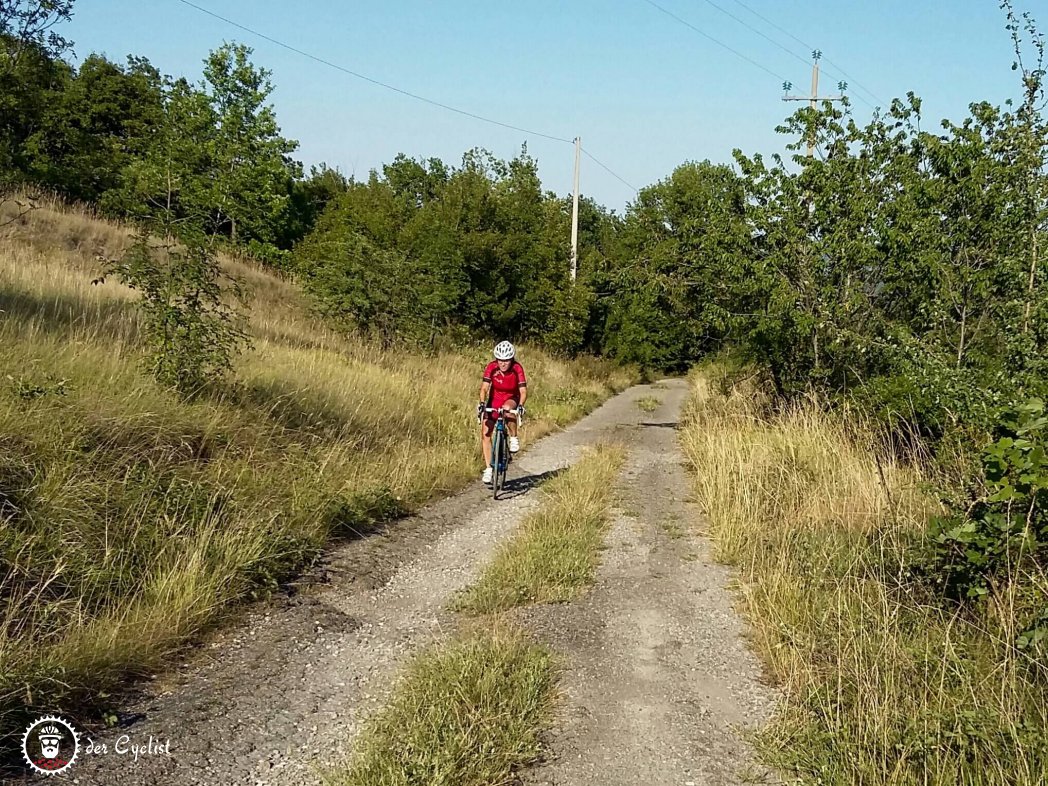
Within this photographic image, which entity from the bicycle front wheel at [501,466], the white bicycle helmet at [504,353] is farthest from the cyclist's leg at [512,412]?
the white bicycle helmet at [504,353]

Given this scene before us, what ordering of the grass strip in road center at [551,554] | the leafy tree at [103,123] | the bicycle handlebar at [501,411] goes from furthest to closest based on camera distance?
1. the leafy tree at [103,123]
2. the bicycle handlebar at [501,411]
3. the grass strip in road center at [551,554]

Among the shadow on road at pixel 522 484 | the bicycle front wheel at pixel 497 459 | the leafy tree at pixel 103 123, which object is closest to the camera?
the bicycle front wheel at pixel 497 459

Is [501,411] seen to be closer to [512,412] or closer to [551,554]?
[512,412]

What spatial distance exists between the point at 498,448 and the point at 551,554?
301 cm

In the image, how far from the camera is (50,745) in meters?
3.07

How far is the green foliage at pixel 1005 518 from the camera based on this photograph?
384cm

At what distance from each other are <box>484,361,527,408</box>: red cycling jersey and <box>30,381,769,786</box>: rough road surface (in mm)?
2704

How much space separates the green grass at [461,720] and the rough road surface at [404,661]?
0.47ft

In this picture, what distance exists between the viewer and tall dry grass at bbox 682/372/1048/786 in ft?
9.80

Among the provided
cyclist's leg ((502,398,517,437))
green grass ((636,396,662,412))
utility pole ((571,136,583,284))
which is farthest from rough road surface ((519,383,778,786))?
utility pole ((571,136,583,284))

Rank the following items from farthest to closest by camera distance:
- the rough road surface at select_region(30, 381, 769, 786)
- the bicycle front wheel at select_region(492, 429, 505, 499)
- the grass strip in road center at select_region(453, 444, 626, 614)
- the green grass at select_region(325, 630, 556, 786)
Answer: the bicycle front wheel at select_region(492, 429, 505, 499) < the grass strip in road center at select_region(453, 444, 626, 614) < the rough road surface at select_region(30, 381, 769, 786) < the green grass at select_region(325, 630, 556, 786)

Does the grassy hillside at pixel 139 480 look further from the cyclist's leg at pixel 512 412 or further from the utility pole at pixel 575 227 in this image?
the utility pole at pixel 575 227

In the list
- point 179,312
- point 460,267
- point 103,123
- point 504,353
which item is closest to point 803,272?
point 504,353

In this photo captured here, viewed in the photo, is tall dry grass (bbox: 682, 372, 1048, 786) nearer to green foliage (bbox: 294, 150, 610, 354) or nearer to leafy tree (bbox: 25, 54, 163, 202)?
green foliage (bbox: 294, 150, 610, 354)
